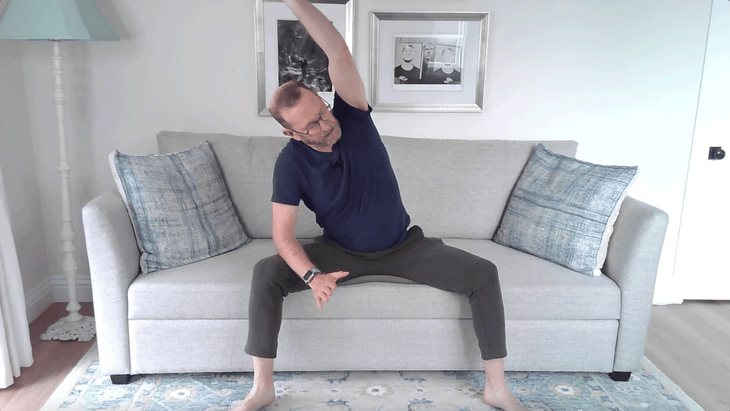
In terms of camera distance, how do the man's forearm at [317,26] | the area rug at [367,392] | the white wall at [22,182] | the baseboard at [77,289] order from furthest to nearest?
the baseboard at [77,289], the white wall at [22,182], the area rug at [367,392], the man's forearm at [317,26]

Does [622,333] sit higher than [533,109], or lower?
lower

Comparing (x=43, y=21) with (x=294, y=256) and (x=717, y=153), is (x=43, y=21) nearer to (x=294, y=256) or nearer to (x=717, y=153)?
(x=294, y=256)

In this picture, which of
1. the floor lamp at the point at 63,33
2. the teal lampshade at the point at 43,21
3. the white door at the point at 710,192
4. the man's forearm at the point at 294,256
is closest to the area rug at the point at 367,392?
the floor lamp at the point at 63,33

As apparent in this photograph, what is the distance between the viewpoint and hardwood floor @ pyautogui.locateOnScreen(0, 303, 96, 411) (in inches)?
73.7

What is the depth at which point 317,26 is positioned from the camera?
165 centimetres

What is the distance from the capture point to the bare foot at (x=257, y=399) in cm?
175

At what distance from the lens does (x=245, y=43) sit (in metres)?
2.66

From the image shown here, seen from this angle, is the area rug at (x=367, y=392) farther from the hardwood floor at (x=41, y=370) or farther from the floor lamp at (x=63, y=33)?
the floor lamp at (x=63, y=33)

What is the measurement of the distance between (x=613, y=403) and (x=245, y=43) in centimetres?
224

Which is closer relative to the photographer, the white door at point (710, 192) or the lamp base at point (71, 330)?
the lamp base at point (71, 330)

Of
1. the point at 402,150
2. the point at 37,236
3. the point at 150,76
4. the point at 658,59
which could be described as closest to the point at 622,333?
the point at 402,150

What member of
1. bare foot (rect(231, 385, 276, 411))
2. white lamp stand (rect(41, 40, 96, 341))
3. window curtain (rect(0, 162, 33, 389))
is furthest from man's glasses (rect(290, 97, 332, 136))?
Answer: white lamp stand (rect(41, 40, 96, 341))

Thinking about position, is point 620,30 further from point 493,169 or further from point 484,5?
point 493,169

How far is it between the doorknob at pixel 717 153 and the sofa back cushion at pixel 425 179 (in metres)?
1.09
